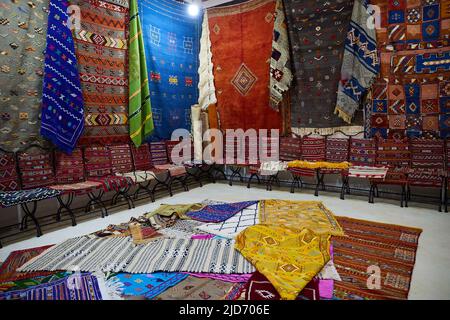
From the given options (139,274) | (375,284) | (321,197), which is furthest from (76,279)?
(321,197)

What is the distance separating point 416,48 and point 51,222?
530 cm

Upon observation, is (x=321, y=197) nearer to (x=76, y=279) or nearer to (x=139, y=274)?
(x=139, y=274)

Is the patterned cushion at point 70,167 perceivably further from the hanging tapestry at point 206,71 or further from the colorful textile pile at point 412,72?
the colorful textile pile at point 412,72

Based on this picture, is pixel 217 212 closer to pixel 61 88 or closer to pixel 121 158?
pixel 121 158

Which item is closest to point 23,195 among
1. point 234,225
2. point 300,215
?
point 234,225

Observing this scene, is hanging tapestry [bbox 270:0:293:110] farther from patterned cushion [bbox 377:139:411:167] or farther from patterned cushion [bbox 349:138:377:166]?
patterned cushion [bbox 377:139:411:167]

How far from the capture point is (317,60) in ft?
17.1

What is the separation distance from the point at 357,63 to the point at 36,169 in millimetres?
4663

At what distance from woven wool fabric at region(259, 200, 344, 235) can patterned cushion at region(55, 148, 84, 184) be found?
2.51 meters

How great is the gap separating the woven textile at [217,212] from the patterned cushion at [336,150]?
1.59 meters

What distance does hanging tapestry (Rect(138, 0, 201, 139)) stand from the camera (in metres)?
5.55

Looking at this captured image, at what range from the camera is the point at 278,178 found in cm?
600

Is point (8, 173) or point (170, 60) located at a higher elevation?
point (170, 60)
